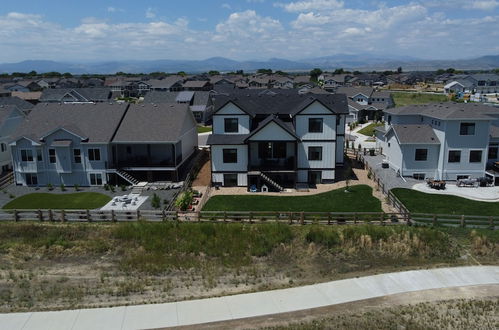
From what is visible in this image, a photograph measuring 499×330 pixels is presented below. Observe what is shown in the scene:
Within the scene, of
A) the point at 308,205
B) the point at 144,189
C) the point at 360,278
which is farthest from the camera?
the point at 144,189

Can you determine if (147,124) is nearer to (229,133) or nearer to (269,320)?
(229,133)

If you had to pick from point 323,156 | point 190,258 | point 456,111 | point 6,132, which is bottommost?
point 190,258

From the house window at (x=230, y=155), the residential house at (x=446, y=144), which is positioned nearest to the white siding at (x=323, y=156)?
the house window at (x=230, y=155)

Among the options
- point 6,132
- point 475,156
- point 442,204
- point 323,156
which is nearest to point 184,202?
point 323,156

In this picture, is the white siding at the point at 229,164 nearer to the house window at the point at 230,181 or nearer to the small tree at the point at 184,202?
the house window at the point at 230,181

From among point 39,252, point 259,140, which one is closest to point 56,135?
point 39,252

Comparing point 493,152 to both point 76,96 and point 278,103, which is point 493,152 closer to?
point 278,103
